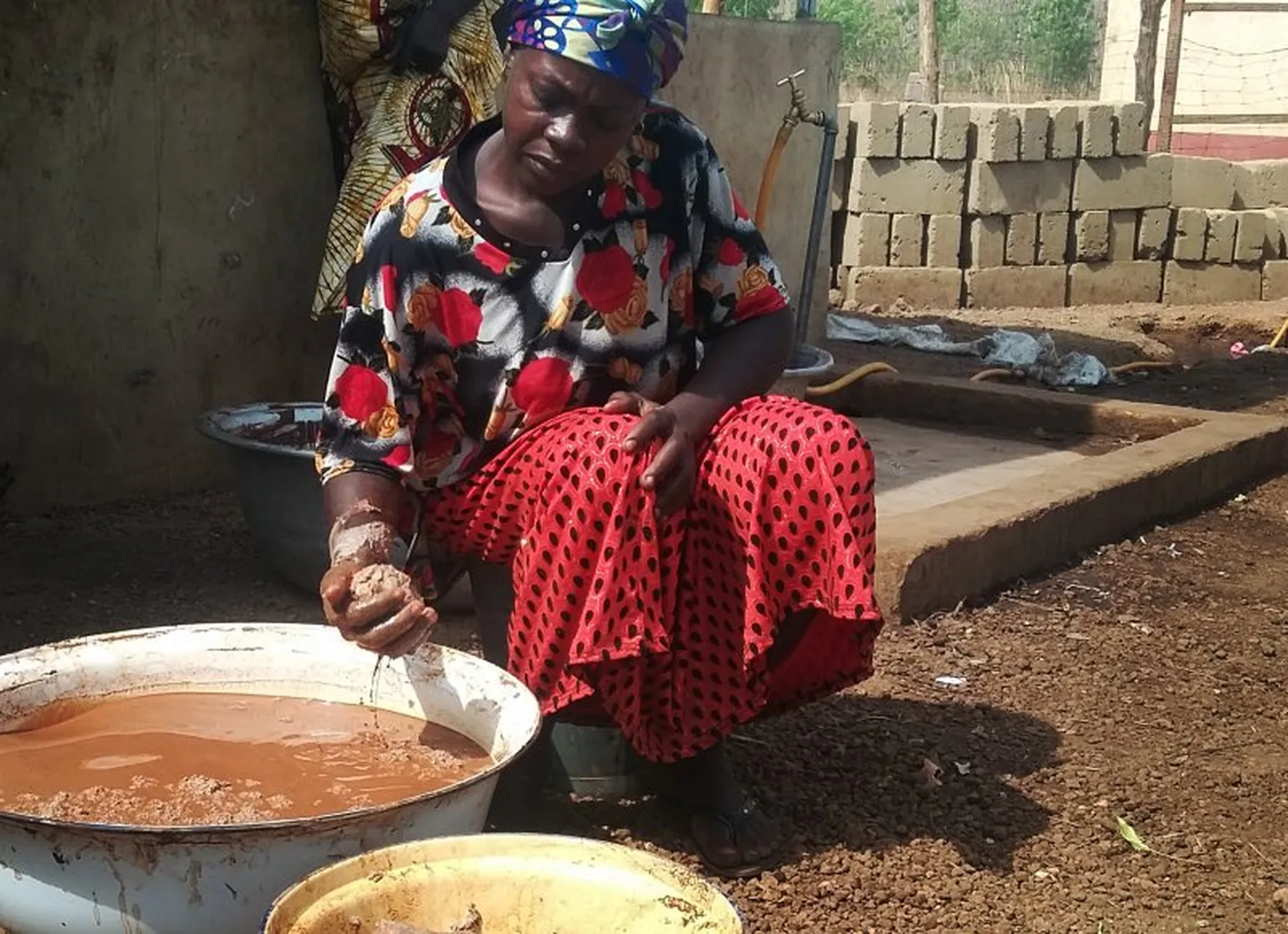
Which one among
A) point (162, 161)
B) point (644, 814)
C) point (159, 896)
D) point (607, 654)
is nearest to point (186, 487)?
point (162, 161)

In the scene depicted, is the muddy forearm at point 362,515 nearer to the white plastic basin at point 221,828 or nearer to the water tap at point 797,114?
the white plastic basin at point 221,828

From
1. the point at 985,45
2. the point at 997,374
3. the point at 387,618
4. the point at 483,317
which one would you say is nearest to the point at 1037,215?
the point at 997,374

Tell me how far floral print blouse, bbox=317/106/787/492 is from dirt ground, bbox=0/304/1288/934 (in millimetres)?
680

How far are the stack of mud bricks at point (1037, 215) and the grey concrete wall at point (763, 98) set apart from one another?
331cm

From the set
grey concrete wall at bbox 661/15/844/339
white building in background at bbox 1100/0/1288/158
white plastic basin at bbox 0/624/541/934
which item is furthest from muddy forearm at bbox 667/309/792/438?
white building in background at bbox 1100/0/1288/158

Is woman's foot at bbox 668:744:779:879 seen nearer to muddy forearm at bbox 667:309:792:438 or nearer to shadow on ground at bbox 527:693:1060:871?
shadow on ground at bbox 527:693:1060:871

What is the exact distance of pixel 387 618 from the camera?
2098 mm

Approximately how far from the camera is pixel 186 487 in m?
4.61

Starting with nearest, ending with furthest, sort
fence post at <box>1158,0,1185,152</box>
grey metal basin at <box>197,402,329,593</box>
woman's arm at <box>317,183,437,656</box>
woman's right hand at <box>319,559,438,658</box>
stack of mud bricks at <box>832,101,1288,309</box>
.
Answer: woman's right hand at <box>319,559,438,658</box>, woman's arm at <box>317,183,437,656</box>, grey metal basin at <box>197,402,329,593</box>, stack of mud bricks at <box>832,101,1288,309</box>, fence post at <box>1158,0,1185,152</box>

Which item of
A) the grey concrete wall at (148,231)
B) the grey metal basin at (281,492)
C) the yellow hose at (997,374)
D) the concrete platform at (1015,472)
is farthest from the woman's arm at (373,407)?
the yellow hose at (997,374)

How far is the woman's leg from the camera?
2.27 meters

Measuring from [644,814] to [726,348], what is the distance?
0.77 m

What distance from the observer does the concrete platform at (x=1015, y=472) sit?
3.90 m

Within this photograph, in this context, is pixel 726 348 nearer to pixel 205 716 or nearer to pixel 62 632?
pixel 205 716
